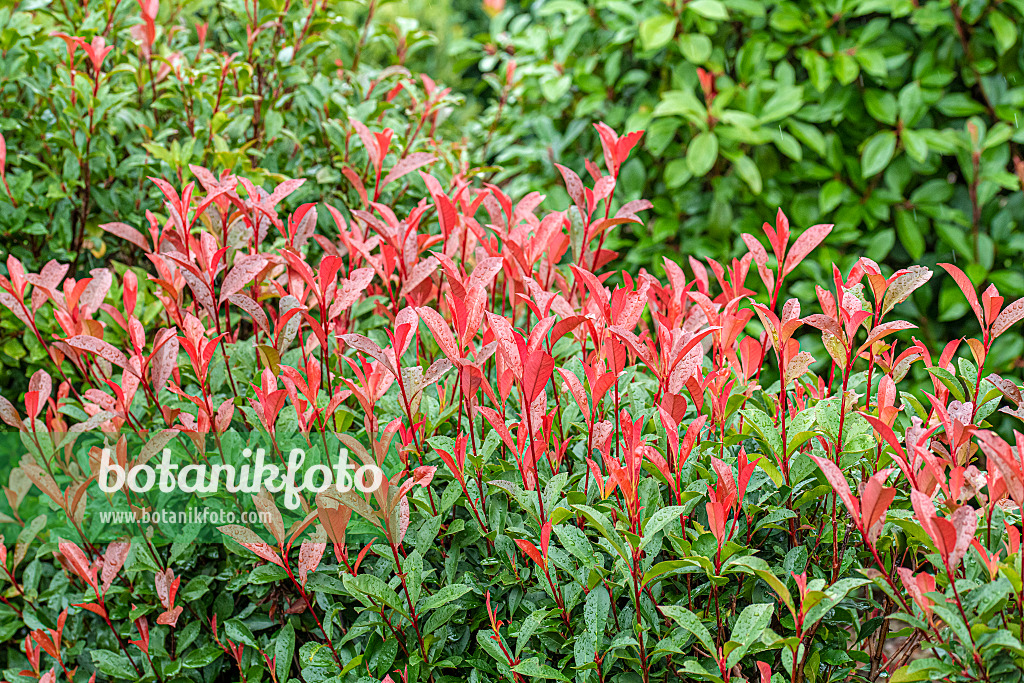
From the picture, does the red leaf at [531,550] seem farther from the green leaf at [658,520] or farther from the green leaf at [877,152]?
the green leaf at [877,152]

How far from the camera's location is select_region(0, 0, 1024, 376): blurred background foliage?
2.05 meters

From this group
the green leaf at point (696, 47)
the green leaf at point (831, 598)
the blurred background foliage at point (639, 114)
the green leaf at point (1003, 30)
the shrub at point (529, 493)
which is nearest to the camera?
the green leaf at point (831, 598)

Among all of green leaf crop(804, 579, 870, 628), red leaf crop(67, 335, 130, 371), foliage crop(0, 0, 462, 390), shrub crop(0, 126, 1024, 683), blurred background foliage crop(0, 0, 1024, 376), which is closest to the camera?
green leaf crop(804, 579, 870, 628)

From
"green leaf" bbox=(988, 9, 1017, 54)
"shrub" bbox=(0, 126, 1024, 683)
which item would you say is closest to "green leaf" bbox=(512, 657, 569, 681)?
"shrub" bbox=(0, 126, 1024, 683)

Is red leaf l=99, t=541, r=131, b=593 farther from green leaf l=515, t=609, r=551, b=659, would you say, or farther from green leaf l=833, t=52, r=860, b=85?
green leaf l=833, t=52, r=860, b=85

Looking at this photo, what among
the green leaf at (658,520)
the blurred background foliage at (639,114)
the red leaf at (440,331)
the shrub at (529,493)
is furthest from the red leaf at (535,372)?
the blurred background foliage at (639,114)

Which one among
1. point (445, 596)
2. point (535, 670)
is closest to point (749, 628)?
point (535, 670)

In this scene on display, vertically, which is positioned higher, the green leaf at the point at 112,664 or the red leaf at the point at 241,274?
the red leaf at the point at 241,274

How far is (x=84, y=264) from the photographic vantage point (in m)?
2.11

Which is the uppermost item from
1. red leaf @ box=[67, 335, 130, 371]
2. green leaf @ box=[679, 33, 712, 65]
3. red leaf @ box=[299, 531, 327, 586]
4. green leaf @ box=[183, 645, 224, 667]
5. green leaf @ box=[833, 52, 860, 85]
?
red leaf @ box=[67, 335, 130, 371]

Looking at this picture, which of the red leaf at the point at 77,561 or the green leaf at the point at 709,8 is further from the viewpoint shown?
the green leaf at the point at 709,8

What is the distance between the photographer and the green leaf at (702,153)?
291 centimetres

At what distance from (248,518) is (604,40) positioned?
263 centimetres

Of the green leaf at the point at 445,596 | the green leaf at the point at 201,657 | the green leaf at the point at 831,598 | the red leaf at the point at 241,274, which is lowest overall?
the green leaf at the point at 201,657
